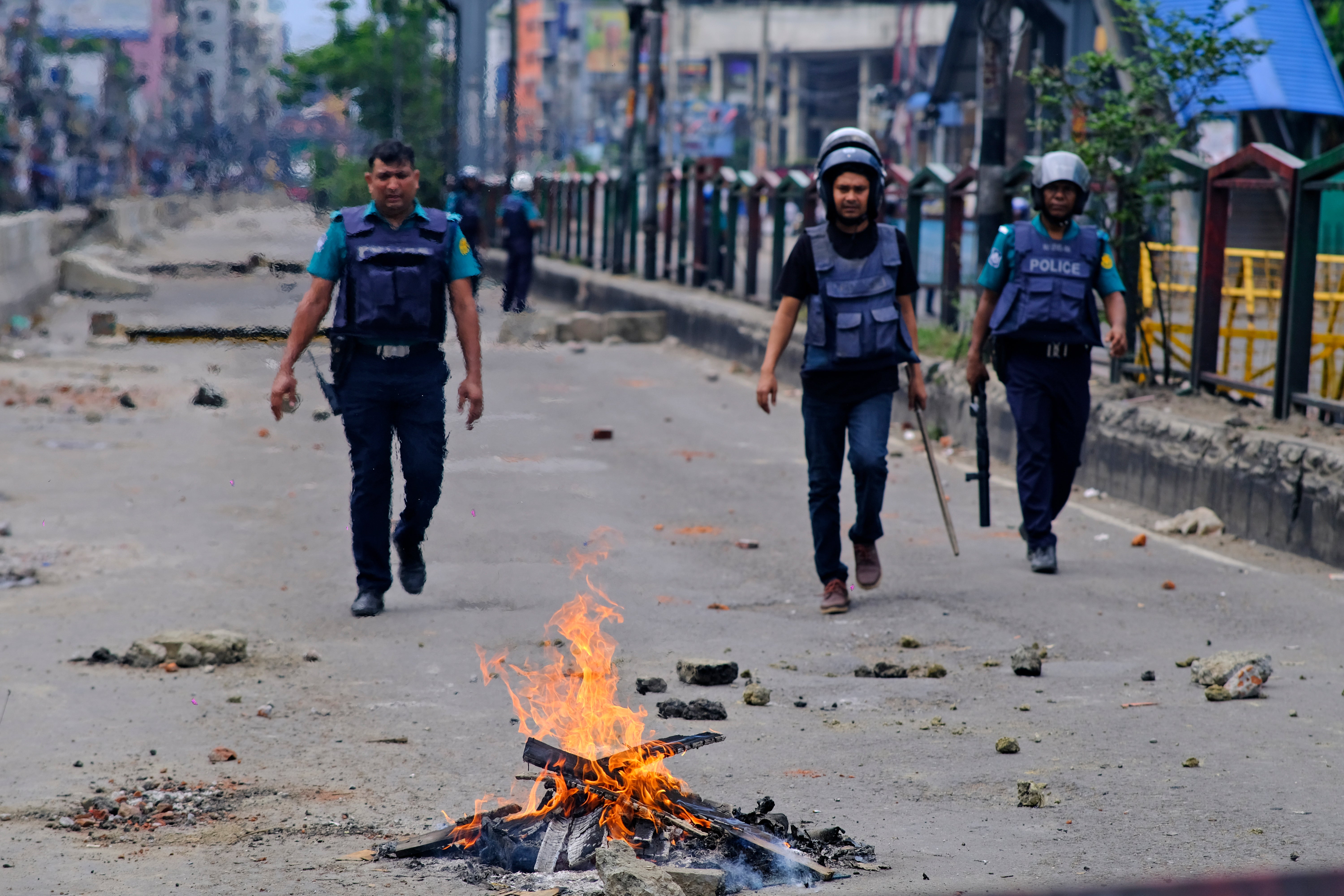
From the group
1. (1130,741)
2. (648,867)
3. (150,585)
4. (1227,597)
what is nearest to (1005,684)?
(1130,741)

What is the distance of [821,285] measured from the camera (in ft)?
22.4

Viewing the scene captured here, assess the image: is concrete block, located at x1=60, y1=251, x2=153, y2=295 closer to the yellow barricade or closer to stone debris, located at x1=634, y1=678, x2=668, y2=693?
the yellow barricade

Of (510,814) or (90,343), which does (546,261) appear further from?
(510,814)

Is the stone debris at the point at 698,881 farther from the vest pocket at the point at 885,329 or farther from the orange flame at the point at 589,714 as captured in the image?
the vest pocket at the point at 885,329

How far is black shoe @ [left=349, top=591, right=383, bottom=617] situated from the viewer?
21.9ft

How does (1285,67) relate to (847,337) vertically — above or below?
above

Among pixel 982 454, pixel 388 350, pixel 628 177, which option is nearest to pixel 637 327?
pixel 628 177

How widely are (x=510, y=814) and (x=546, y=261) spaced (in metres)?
26.4

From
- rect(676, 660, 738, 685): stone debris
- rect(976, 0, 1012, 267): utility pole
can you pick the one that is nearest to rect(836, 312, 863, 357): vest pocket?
rect(676, 660, 738, 685): stone debris

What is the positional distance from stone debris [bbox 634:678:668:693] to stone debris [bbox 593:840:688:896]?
1.99 m

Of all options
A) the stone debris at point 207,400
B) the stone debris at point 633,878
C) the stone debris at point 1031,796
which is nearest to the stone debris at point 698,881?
the stone debris at point 633,878

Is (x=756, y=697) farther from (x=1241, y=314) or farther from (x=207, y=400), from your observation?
(x=207, y=400)

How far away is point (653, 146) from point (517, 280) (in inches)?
111

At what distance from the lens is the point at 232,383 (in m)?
14.8
